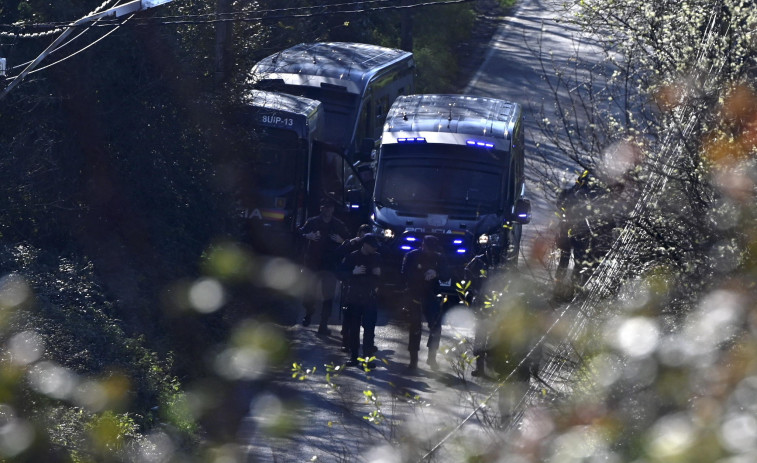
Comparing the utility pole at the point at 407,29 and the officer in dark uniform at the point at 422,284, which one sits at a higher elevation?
the officer in dark uniform at the point at 422,284

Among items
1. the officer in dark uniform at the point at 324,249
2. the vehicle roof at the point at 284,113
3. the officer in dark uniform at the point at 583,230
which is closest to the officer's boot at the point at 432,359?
the officer in dark uniform at the point at 324,249

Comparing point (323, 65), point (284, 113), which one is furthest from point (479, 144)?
point (323, 65)

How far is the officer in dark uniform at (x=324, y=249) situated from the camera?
13.7m

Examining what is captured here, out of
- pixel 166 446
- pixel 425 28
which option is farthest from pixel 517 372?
pixel 425 28

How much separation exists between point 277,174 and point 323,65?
144 inches

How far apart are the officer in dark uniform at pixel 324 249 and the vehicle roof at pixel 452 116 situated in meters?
2.32

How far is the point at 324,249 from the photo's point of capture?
13.7 meters

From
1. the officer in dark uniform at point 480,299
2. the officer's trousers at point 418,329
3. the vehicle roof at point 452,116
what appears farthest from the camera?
the vehicle roof at point 452,116

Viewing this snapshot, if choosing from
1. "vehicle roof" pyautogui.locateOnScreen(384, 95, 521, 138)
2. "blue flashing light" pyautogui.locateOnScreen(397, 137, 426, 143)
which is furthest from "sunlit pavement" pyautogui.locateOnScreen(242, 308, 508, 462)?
"vehicle roof" pyautogui.locateOnScreen(384, 95, 521, 138)

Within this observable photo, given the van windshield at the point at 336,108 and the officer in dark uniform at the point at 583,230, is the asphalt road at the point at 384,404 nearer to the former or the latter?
the officer in dark uniform at the point at 583,230

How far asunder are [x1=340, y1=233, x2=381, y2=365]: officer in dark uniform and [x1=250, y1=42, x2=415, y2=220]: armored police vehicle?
400 centimetres

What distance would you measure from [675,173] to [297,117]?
29.7ft

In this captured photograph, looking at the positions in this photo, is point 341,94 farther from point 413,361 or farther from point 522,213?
point 413,361

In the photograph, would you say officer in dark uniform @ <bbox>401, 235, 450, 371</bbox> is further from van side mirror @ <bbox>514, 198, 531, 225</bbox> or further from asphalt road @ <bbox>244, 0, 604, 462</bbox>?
van side mirror @ <bbox>514, 198, 531, 225</bbox>
